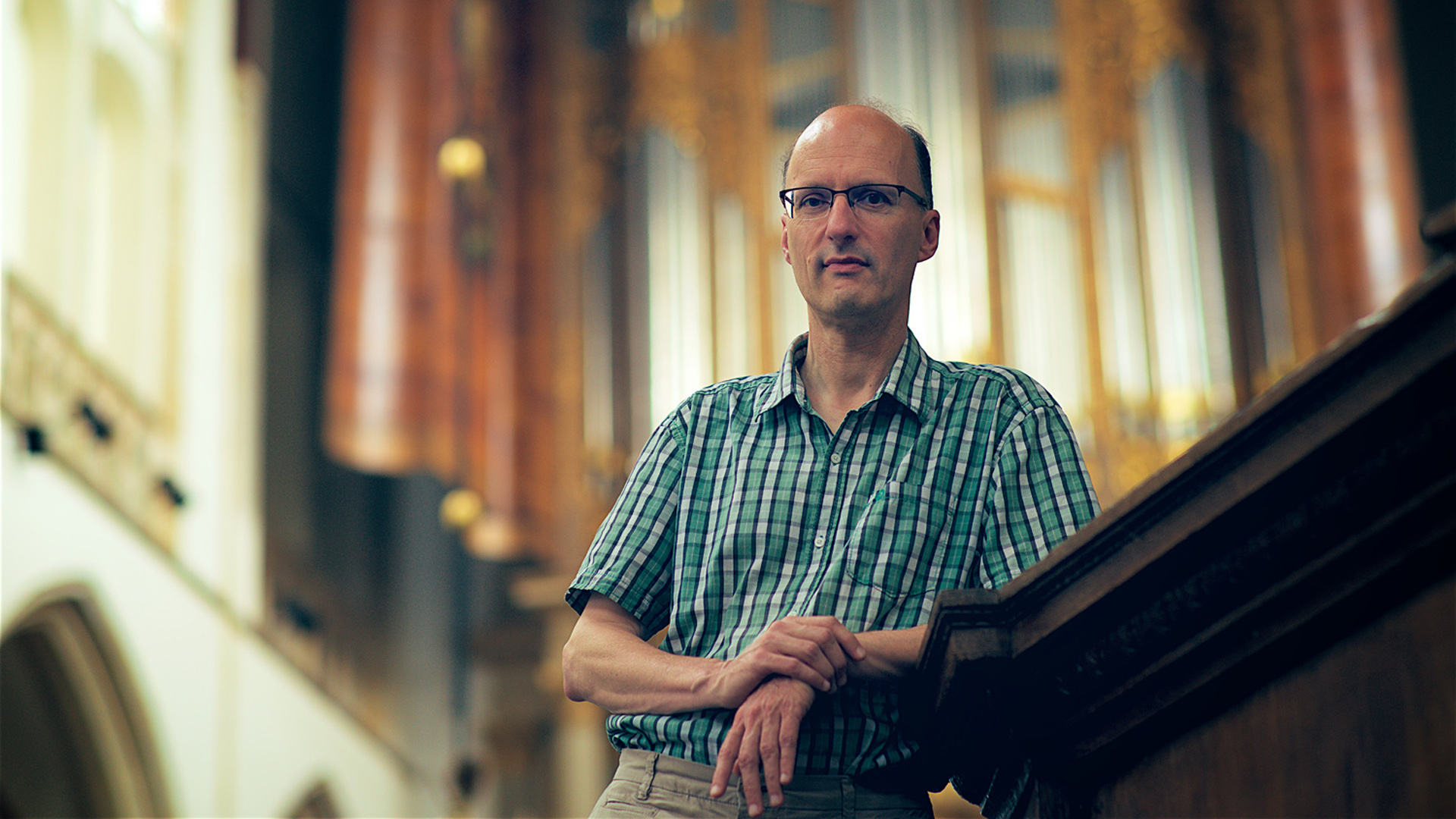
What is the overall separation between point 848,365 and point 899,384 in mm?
79

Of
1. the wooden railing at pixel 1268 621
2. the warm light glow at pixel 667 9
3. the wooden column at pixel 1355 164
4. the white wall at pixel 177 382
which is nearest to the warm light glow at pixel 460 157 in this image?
the white wall at pixel 177 382

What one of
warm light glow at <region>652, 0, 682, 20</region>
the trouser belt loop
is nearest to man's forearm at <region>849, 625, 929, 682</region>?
the trouser belt loop

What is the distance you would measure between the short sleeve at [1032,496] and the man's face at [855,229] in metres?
0.19

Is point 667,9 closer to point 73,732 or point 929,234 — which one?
point 73,732

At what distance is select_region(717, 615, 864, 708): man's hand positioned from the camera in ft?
4.86

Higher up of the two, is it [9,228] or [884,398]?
[9,228]

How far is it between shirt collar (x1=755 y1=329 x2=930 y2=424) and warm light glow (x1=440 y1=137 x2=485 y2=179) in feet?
20.0

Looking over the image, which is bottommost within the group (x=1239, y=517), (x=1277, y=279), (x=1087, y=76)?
(x=1239, y=517)

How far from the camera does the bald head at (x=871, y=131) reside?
68.6 inches

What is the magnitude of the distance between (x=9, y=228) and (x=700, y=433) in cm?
446

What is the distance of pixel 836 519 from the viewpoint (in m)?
1.66

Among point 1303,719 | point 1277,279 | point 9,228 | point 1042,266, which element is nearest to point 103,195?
point 9,228

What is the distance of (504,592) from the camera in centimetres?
909

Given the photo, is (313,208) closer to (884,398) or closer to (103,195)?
(103,195)
